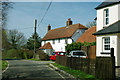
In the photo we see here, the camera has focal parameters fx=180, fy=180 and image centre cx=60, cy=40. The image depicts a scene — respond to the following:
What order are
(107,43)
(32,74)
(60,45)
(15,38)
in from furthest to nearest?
(15,38) < (60,45) < (107,43) < (32,74)

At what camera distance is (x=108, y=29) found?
55.3 ft

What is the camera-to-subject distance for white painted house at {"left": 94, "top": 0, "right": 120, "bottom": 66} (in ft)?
52.2

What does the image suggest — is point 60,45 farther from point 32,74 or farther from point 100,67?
point 100,67

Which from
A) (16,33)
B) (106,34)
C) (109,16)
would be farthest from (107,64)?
(16,33)

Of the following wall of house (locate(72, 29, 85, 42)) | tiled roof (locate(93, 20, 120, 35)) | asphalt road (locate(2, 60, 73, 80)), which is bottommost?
asphalt road (locate(2, 60, 73, 80))

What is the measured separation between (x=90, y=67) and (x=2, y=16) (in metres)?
8.97

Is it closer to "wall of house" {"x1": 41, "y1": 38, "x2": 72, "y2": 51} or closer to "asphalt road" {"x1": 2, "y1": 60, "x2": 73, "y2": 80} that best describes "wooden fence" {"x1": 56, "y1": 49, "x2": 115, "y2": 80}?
"asphalt road" {"x1": 2, "y1": 60, "x2": 73, "y2": 80}

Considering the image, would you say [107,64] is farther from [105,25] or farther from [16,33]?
[16,33]


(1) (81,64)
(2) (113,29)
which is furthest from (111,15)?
(1) (81,64)

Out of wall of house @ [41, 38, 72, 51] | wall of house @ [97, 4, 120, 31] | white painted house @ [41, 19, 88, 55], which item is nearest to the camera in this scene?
wall of house @ [97, 4, 120, 31]

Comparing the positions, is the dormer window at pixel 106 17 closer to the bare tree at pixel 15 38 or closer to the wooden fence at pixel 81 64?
the wooden fence at pixel 81 64

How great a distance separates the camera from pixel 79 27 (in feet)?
143

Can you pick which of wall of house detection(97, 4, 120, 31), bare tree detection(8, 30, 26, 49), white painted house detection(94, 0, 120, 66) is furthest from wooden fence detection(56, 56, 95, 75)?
bare tree detection(8, 30, 26, 49)

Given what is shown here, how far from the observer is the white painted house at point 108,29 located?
15903 millimetres
